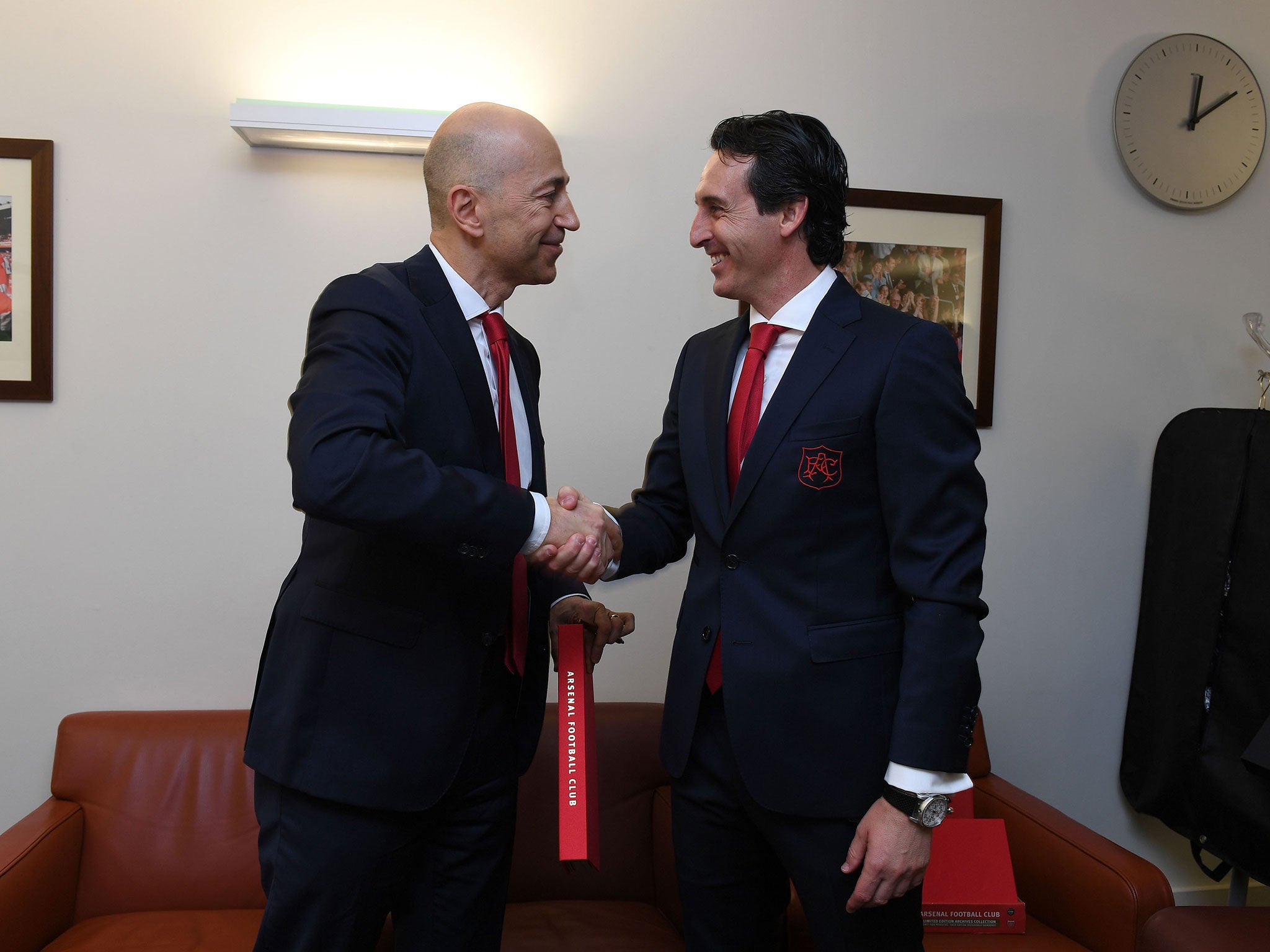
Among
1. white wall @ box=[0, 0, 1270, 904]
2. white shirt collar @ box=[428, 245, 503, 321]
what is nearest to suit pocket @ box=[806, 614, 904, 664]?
white shirt collar @ box=[428, 245, 503, 321]

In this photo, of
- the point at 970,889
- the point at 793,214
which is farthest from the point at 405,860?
the point at 970,889

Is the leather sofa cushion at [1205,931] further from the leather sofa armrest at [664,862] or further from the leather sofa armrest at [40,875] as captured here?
the leather sofa armrest at [40,875]

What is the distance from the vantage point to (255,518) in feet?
8.70

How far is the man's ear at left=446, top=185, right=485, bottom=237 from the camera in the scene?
172 cm

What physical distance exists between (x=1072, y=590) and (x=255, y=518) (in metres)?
2.50

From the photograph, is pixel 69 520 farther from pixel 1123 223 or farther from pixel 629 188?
pixel 1123 223

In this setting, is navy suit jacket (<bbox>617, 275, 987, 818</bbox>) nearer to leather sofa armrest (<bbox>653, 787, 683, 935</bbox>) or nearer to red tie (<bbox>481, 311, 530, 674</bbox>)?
red tie (<bbox>481, 311, 530, 674</bbox>)

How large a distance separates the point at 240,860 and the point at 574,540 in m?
1.52

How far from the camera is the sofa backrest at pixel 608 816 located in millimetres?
2523

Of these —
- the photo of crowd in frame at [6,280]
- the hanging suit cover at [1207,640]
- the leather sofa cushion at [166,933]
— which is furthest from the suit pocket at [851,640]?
the photo of crowd in frame at [6,280]

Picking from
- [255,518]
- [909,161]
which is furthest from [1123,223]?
[255,518]

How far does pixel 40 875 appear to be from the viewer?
2189mm

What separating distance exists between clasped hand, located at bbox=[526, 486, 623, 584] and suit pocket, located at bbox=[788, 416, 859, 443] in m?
0.35

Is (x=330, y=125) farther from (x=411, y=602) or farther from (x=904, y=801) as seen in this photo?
(x=904, y=801)
